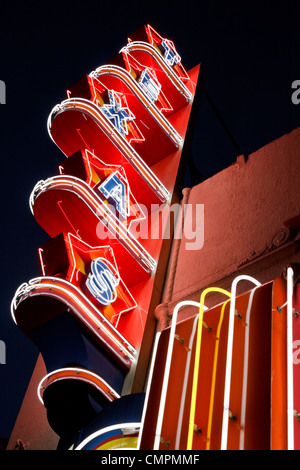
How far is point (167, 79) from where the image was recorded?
12.4 meters

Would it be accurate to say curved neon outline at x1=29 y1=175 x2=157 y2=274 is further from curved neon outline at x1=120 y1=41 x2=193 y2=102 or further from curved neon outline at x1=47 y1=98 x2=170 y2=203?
curved neon outline at x1=120 y1=41 x2=193 y2=102

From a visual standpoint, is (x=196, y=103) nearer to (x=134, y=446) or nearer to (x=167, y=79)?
(x=167, y=79)

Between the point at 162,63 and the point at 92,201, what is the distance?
6.04m

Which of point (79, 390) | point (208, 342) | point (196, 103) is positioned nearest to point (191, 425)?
point (208, 342)

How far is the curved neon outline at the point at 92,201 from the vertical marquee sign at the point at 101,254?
16mm

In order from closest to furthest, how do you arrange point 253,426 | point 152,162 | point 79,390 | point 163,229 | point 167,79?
point 253,426, point 79,390, point 163,229, point 152,162, point 167,79

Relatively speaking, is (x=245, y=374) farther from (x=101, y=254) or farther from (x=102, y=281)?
(x=101, y=254)

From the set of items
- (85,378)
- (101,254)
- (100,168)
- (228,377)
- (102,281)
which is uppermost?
(100,168)

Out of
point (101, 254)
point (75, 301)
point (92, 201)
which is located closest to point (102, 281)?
point (101, 254)

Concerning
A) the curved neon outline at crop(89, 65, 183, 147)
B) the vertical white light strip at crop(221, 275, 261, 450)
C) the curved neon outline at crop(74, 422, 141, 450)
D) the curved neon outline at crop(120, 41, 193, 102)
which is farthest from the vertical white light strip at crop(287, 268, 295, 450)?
the curved neon outline at crop(120, 41, 193, 102)

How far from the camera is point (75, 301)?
6492 millimetres

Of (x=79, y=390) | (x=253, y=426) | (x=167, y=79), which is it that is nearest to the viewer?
(x=253, y=426)

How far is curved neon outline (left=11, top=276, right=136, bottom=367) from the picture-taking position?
6484 mm

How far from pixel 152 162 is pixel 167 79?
7.99 feet
